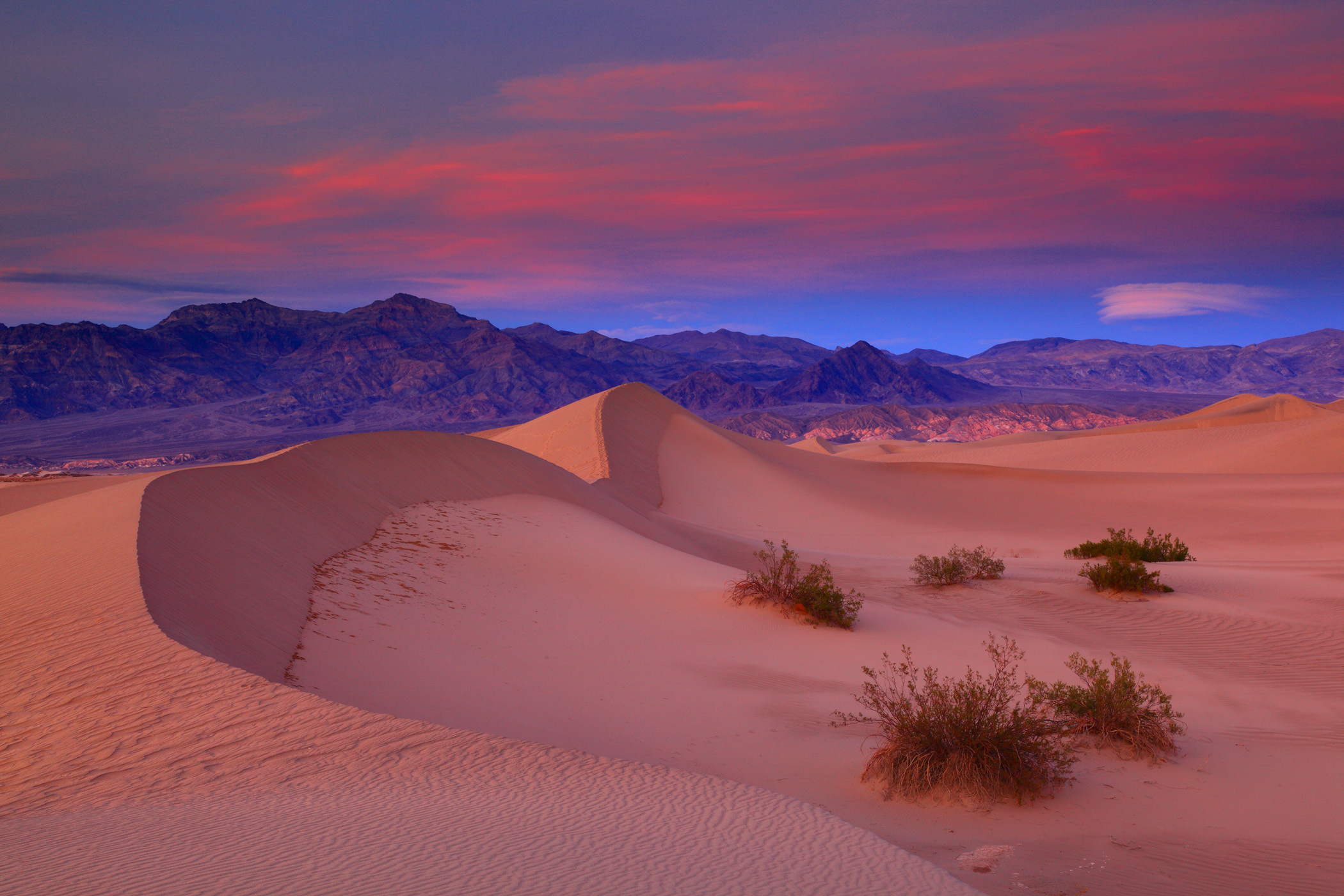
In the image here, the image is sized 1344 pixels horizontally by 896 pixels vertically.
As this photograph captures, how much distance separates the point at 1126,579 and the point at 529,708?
9795 millimetres

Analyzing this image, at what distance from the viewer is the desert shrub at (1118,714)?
6250 millimetres

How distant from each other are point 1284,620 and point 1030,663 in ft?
14.4

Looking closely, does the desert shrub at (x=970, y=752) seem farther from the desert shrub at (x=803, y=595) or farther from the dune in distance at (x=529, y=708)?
the desert shrub at (x=803, y=595)

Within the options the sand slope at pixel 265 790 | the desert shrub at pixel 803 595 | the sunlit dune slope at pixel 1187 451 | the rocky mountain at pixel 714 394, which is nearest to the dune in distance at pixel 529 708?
the sand slope at pixel 265 790

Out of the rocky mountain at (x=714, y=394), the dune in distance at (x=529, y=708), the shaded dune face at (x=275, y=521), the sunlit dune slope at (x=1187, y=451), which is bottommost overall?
the dune in distance at (x=529, y=708)

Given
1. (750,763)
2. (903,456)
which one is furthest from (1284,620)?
(903,456)

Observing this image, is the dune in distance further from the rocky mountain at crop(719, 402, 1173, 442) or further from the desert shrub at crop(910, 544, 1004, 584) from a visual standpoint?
the rocky mountain at crop(719, 402, 1173, 442)

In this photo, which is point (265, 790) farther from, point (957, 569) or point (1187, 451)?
point (1187, 451)

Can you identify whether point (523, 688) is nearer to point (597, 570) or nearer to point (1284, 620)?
point (597, 570)

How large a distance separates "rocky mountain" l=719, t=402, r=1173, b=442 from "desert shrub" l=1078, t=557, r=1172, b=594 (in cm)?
9389

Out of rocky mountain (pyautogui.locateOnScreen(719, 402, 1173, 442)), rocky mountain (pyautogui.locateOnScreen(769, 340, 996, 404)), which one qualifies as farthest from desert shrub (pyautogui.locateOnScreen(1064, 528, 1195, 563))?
rocky mountain (pyautogui.locateOnScreen(769, 340, 996, 404))

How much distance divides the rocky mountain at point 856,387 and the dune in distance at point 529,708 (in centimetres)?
16318

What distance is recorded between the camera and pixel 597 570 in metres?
12.4

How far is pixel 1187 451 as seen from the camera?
45375 millimetres
